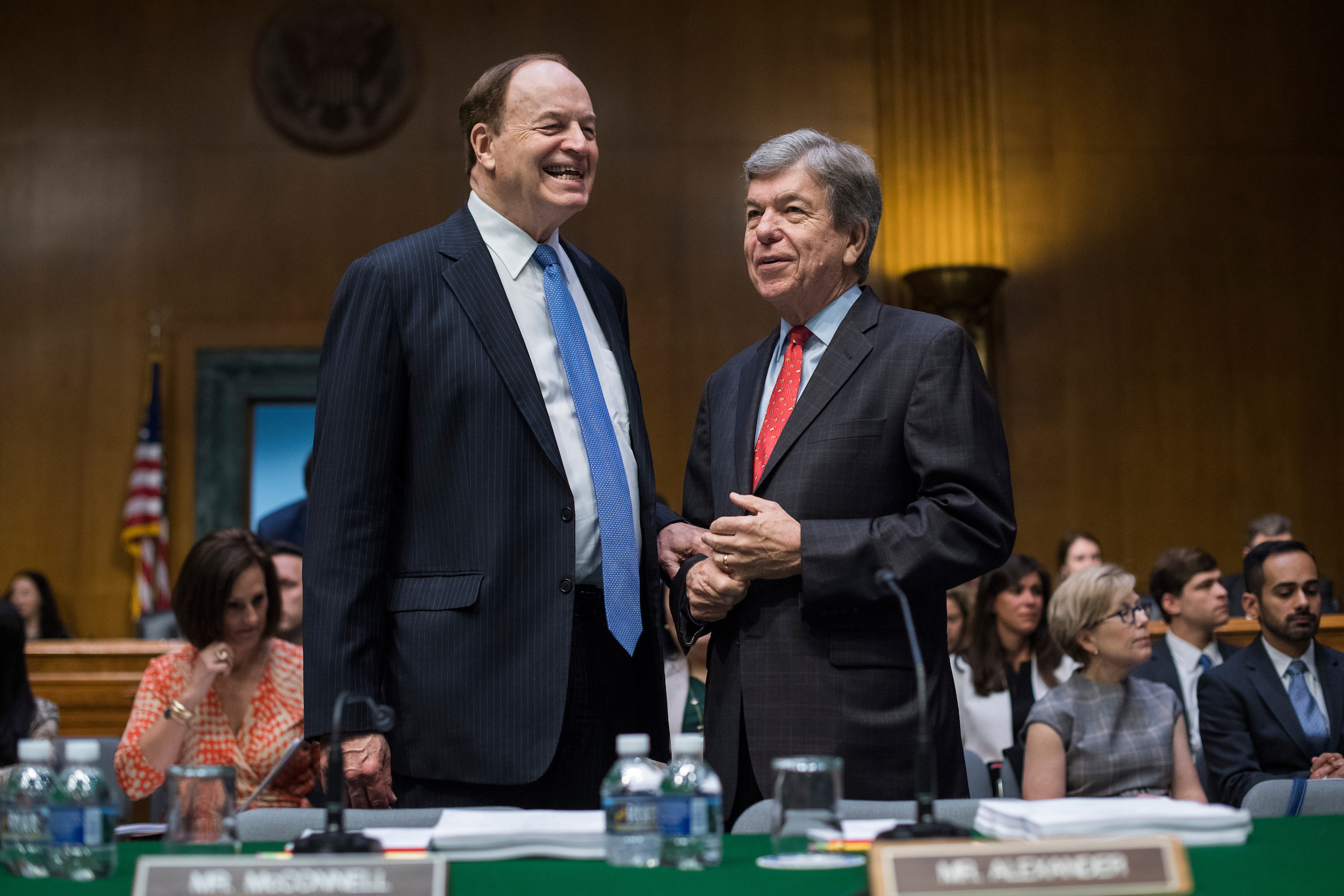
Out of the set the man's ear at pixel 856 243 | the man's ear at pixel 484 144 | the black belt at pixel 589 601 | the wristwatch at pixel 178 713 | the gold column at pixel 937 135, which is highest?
the gold column at pixel 937 135

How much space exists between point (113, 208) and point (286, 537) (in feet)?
8.64

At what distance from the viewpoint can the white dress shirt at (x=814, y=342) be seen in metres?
2.39

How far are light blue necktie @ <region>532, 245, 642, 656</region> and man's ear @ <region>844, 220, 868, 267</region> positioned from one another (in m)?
0.49

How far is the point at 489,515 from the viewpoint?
219 cm

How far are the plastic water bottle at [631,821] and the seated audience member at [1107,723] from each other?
95.4 inches

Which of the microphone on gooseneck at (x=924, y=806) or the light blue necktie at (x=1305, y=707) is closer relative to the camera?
the microphone on gooseneck at (x=924, y=806)

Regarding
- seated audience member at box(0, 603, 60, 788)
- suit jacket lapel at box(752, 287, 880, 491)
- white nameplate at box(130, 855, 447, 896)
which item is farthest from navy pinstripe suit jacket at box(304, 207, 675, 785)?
seated audience member at box(0, 603, 60, 788)

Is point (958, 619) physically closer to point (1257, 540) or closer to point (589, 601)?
point (1257, 540)

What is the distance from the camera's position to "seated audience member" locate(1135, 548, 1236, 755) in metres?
4.96

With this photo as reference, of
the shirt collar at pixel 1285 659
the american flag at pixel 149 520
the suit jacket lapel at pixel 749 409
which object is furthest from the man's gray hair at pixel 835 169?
the american flag at pixel 149 520

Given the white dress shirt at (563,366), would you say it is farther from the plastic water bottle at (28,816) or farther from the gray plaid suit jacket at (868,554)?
the plastic water bottle at (28,816)

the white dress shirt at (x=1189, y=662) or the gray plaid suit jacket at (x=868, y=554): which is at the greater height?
the gray plaid suit jacket at (x=868, y=554)

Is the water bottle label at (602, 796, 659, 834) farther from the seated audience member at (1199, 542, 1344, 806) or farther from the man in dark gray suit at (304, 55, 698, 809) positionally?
the seated audience member at (1199, 542, 1344, 806)

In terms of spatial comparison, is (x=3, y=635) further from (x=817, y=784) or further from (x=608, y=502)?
(x=817, y=784)
